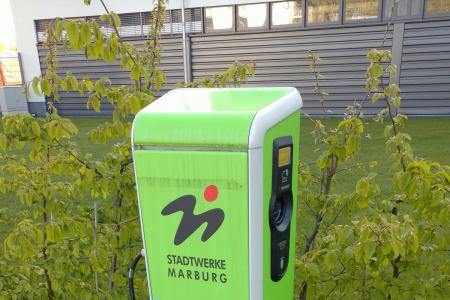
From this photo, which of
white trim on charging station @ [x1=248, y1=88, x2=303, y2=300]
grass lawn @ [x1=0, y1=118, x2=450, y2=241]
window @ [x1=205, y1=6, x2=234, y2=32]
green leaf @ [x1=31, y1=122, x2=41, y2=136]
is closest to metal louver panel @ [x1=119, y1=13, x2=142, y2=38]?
window @ [x1=205, y1=6, x2=234, y2=32]

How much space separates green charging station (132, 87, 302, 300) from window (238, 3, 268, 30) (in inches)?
399

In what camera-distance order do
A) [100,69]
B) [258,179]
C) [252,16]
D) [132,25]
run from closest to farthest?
[258,179]
[252,16]
[132,25]
[100,69]

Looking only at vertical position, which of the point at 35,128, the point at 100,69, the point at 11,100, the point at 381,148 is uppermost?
the point at 35,128

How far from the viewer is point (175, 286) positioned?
147 centimetres

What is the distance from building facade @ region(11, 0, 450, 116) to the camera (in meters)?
10.1

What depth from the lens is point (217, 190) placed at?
131 centimetres

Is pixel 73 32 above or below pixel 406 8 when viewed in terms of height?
below

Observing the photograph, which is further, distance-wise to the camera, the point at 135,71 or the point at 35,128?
the point at 135,71

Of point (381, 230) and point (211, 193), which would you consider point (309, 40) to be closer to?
point (381, 230)

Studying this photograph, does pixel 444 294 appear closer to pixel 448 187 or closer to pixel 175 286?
pixel 448 187

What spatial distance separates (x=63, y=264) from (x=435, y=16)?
10.6 metres

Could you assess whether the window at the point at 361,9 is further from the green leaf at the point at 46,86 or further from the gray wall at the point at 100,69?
the green leaf at the point at 46,86

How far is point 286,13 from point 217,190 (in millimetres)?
10413

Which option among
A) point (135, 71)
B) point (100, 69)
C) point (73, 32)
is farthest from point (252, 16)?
point (73, 32)
